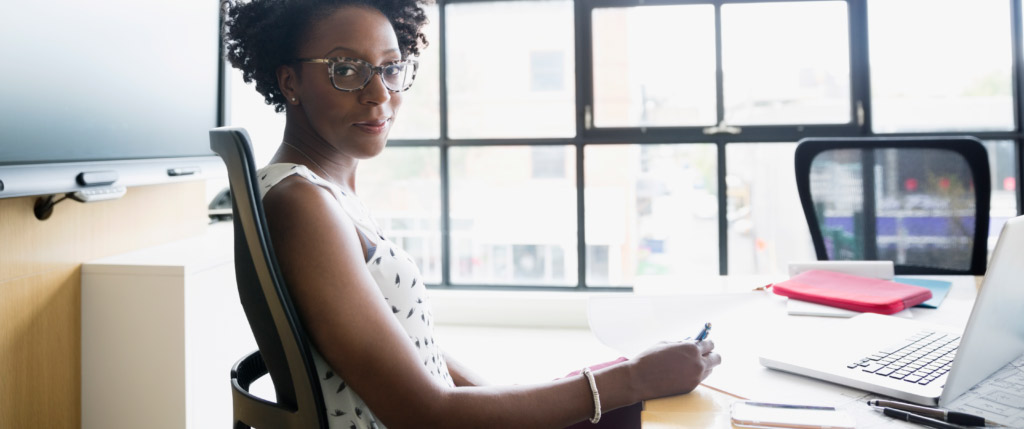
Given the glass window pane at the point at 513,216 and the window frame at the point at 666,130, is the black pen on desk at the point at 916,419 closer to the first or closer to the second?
the window frame at the point at 666,130

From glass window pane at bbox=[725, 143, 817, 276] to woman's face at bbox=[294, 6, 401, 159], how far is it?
280cm

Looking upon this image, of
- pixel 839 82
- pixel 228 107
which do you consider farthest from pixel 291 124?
pixel 839 82

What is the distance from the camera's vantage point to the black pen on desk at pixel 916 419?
855 mm

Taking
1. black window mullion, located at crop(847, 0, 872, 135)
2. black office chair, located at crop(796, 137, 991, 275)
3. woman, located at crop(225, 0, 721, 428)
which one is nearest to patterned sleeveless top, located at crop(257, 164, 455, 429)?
woman, located at crop(225, 0, 721, 428)

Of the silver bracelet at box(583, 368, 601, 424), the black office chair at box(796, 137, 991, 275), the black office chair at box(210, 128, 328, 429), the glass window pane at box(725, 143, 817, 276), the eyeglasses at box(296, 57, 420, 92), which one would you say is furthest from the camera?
the glass window pane at box(725, 143, 817, 276)

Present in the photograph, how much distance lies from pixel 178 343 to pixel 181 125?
0.71 metres

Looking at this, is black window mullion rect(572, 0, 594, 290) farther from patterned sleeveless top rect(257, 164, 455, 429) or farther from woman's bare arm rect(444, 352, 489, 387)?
patterned sleeveless top rect(257, 164, 455, 429)

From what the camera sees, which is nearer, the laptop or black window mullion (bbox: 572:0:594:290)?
the laptop

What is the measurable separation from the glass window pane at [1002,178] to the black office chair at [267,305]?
3593 millimetres

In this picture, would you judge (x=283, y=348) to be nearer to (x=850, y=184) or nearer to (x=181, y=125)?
(x=181, y=125)

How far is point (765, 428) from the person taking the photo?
0.87 m

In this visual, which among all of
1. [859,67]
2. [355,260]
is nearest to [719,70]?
[859,67]

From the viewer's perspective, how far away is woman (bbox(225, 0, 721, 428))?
92cm

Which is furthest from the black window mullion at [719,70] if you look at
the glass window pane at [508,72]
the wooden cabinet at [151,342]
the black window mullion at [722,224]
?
the wooden cabinet at [151,342]
